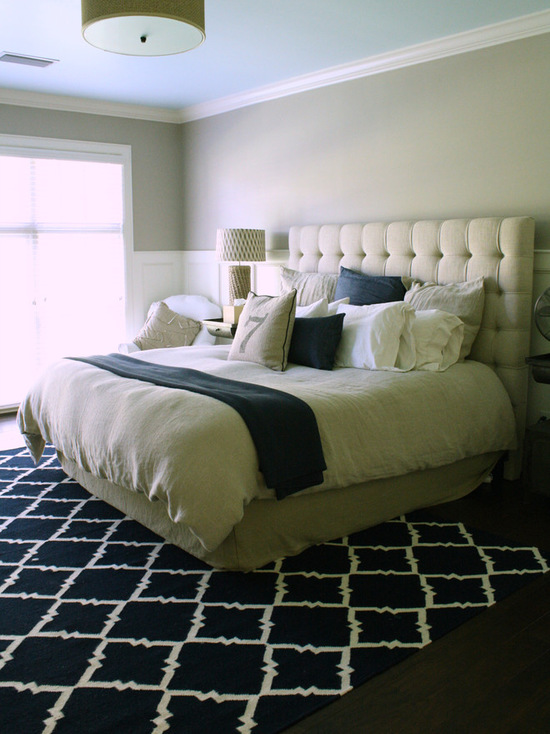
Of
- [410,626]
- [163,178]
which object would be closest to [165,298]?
[163,178]

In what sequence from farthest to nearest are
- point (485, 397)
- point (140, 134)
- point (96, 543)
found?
point (140, 134) < point (485, 397) < point (96, 543)

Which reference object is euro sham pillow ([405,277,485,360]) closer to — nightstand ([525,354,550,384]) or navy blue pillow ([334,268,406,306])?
navy blue pillow ([334,268,406,306])

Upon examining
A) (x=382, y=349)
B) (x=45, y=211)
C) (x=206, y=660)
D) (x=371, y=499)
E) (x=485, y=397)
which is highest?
(x=45, y=211)

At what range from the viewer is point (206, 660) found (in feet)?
7.69

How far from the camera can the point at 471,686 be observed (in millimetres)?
2195

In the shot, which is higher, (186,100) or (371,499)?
(186,100)

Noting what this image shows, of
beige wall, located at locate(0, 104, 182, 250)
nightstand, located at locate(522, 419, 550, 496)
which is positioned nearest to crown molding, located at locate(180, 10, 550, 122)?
beige wall, located at locate(0, 104, 182, 250)

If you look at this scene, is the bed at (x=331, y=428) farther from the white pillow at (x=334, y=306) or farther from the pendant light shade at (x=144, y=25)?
the pendant light shade at (x=144, y=25)

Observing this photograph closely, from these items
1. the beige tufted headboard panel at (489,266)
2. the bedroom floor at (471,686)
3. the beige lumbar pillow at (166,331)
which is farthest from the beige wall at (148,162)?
the bedroom floor at (471,686)

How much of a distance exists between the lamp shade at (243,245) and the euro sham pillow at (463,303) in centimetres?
165

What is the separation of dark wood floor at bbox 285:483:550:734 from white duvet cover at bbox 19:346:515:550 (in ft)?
2.67

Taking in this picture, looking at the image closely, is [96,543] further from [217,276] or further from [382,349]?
Answer: [217,276]

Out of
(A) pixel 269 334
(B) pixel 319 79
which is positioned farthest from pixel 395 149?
(A) pixel 269 334

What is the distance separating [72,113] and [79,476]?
351 centimetres
